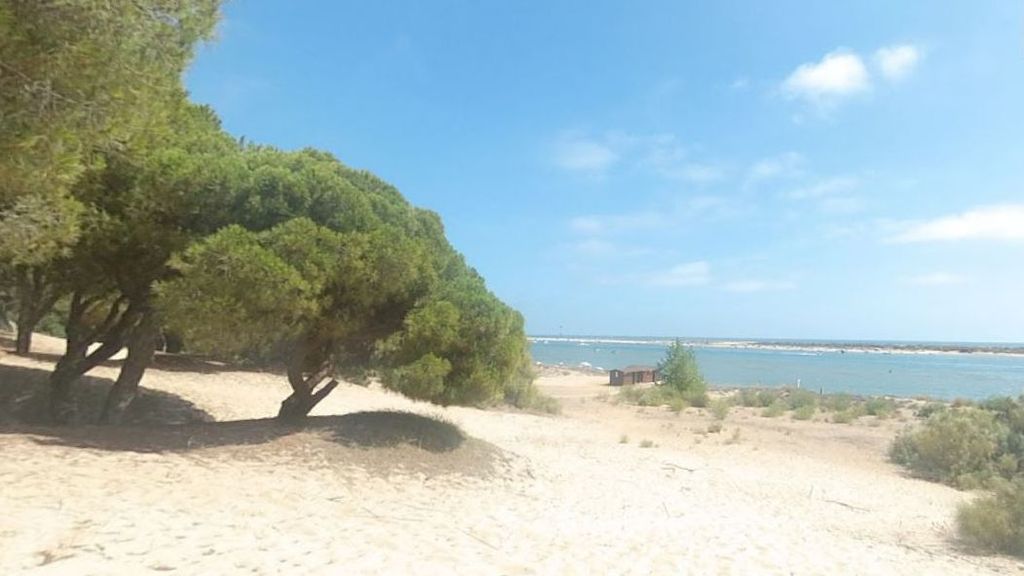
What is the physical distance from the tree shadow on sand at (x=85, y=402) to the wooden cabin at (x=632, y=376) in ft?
116

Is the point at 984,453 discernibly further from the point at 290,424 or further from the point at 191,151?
the point at 191,151

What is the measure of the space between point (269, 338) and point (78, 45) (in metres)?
4.88

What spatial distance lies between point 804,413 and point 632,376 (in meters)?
21.9

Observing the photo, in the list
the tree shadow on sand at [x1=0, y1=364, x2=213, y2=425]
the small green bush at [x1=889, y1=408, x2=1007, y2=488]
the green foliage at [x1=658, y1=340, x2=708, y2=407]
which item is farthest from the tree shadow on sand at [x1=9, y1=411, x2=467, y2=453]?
the green foliage at [x1=658, y1=340, x2=708, y2=407]

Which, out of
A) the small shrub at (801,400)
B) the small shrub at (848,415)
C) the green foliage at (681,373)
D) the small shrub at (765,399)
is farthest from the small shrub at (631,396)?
the small shrub at (848,415)

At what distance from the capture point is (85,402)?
1422 cm

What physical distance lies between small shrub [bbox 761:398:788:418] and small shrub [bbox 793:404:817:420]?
610mm

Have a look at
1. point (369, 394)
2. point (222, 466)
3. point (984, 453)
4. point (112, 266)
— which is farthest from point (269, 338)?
point (984, 453)

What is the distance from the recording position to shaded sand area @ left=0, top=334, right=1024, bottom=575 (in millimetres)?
5453

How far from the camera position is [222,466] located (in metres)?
8.39

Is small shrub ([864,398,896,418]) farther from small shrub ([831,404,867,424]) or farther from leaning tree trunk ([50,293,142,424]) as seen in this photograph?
leaning tree trunk ([50,293,142,424])

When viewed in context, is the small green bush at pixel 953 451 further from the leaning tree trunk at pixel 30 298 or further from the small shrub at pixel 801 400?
the leaning tree trunk at pixel 30 298

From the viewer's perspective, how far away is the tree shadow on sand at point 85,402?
12.5 meters

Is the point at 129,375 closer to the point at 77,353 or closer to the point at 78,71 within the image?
the point at 77,353
